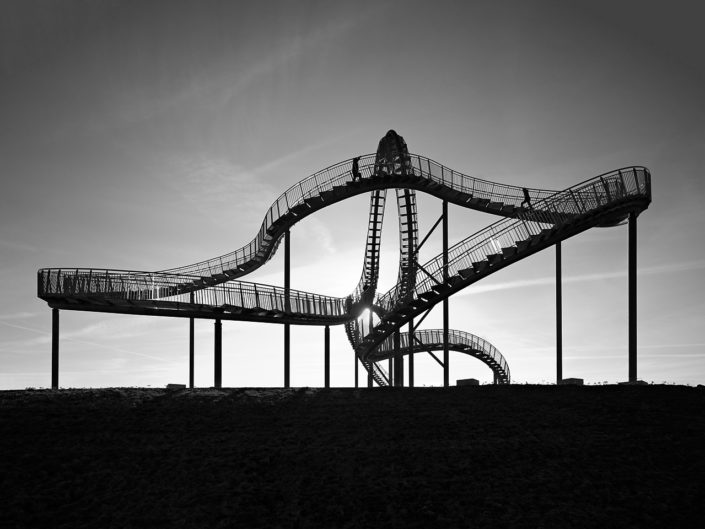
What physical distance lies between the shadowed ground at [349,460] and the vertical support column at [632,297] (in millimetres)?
4179

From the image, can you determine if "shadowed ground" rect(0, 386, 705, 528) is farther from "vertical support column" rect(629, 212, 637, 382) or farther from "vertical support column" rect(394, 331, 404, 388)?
"vertical support column" rect(394, 331, 404, 388)

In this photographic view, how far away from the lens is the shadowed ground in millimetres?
14750

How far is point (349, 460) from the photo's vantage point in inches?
664

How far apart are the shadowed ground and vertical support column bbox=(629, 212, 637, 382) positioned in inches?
165

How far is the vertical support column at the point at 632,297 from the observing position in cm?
2636

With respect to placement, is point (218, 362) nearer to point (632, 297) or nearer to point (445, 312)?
point (445, 312)

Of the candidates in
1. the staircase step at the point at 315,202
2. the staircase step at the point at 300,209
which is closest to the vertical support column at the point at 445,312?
the staircase step at the point at 315,202

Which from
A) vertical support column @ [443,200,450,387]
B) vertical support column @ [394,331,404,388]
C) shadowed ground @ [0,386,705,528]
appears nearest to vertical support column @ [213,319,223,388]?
shadowed ground @ [0,386,705,528]

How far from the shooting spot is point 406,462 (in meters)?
16.8

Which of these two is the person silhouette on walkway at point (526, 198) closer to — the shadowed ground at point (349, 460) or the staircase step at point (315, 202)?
the staircase step at point (315, 202)

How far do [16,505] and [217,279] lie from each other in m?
21.9

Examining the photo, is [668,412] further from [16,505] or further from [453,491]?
[16,505]

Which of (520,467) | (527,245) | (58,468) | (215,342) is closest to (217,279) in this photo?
(215,342)

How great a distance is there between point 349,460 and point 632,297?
15.1 metres
